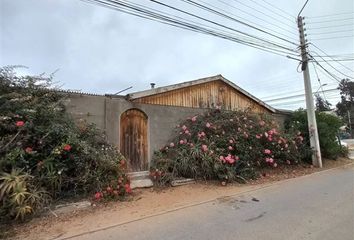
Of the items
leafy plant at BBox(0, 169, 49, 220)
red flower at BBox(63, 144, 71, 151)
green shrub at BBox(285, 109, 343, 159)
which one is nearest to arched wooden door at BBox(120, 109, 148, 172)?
red flower at BBox(63, 144, 71, 151)

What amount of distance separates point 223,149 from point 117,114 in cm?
385

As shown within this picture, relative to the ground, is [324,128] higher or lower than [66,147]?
higher

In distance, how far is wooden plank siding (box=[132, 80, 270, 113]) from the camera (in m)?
10.4

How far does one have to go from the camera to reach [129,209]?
588 centimetres

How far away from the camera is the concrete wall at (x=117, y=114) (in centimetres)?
822

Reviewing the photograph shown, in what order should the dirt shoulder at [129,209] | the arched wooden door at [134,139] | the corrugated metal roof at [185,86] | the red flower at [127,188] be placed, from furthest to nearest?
1. the corrugated metal roof at [185,86]
2. the arched wooden door at [134,139]
3. the red flower at [127,188]
4. the dirt shoulder at [129,209]

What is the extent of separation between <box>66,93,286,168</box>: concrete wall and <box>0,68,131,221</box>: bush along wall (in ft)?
2.25


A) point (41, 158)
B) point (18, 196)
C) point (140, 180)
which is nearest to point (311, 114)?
point (140, 180)

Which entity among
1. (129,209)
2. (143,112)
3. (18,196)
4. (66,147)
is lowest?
(129,209)

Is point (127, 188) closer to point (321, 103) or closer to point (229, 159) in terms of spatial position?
point (229, 159)

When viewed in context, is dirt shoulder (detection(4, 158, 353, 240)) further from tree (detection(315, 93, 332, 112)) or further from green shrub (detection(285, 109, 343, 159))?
tree (detection(315, 93, 332, 112))

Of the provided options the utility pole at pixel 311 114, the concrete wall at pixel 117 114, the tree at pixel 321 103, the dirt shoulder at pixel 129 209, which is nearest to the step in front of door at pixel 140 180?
the dirt shoulder at pixel 129 209

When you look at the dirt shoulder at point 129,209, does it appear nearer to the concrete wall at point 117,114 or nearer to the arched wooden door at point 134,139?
the arched wooden door at point 134,139

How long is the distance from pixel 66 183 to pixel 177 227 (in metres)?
3.15
